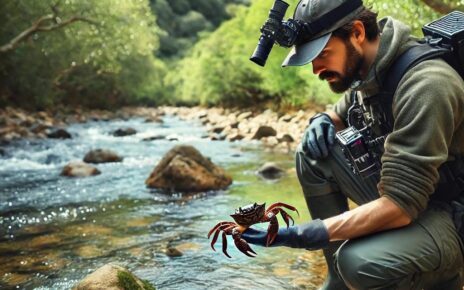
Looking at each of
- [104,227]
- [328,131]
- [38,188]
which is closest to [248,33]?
[38,188]

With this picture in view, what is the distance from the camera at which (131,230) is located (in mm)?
5402

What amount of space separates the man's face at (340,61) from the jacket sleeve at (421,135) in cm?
32

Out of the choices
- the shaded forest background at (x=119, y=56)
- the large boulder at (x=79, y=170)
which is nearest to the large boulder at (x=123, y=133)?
the shaded forest background at (x=119, y=56)

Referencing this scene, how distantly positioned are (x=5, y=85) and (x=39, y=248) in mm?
24343

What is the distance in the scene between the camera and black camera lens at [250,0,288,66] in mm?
2373

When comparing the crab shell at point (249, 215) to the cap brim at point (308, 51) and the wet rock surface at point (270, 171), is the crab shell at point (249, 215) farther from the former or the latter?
the wet rock surface at point (270, 171)

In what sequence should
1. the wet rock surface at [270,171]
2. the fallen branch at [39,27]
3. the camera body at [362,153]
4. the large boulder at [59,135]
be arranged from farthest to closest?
the large boulder at [59,135] → the fallen branch at [39,27] → the wet rock surface at [270,171] → the camera body at [362,153]

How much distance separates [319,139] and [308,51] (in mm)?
640

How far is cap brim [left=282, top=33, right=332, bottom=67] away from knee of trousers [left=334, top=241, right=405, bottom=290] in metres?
0.93

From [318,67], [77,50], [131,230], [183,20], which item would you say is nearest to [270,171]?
[131,230]

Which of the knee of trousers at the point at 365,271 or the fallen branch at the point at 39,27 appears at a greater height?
the fallen branch at the point at 39,27

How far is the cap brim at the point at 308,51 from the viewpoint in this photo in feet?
7.70

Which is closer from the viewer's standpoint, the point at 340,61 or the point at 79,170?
the point at 340,61

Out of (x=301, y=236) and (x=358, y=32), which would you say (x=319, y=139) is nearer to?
(x=358, y=32)
